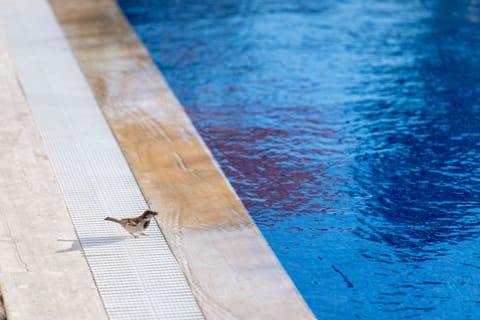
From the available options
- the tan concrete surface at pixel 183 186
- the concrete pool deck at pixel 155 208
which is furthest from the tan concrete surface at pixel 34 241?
the tan concrete surface at pixel 183 186

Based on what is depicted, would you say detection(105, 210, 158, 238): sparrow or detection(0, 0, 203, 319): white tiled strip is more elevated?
detection(105, 210, 158, 238): sparrow

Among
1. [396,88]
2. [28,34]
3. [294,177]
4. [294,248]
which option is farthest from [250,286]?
[28,34]

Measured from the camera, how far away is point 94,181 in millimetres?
6883

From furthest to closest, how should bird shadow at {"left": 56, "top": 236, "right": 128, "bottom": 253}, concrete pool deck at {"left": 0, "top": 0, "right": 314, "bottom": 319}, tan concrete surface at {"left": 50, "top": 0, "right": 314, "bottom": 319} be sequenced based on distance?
bird shadow at {"left": 56, "top": 236, "right": 128, "bottom": 253}, tan concrete surface at {"left": 50, "top": 0, "right": 314, "bottom": 319}, concrete pool deck at {"left": 0, "top": 0, "right": 314, "bottom": 319}

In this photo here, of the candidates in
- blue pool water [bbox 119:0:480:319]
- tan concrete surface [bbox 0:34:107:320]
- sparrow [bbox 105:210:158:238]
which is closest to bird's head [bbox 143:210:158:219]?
sparrow [bbox 105:210:158:238]

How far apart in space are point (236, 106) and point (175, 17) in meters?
2.67

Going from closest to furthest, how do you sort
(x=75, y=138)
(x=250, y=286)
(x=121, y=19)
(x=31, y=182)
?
(x=250, y=286), (x=31, y=182), (x=75, y=138), (x=121, y=19)

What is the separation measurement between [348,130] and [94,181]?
97.4 inches

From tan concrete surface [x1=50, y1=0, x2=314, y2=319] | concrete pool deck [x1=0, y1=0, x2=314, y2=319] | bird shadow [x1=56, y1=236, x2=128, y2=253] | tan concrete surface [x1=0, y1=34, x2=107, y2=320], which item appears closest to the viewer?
tan concrete surface [x1=0, y1=34, x2=107, y2=320]

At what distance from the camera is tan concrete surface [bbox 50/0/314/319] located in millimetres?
5520

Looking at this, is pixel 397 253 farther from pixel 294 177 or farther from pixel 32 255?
pixel 32 255

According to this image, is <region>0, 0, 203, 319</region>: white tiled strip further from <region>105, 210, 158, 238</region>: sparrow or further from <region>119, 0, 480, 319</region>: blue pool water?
<region>119, 0, 480, 319</region>: blue pool water

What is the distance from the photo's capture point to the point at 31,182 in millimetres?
6742

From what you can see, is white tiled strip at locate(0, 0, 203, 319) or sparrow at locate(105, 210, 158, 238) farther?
sparrow at locate(105, 210, 158, 238)
